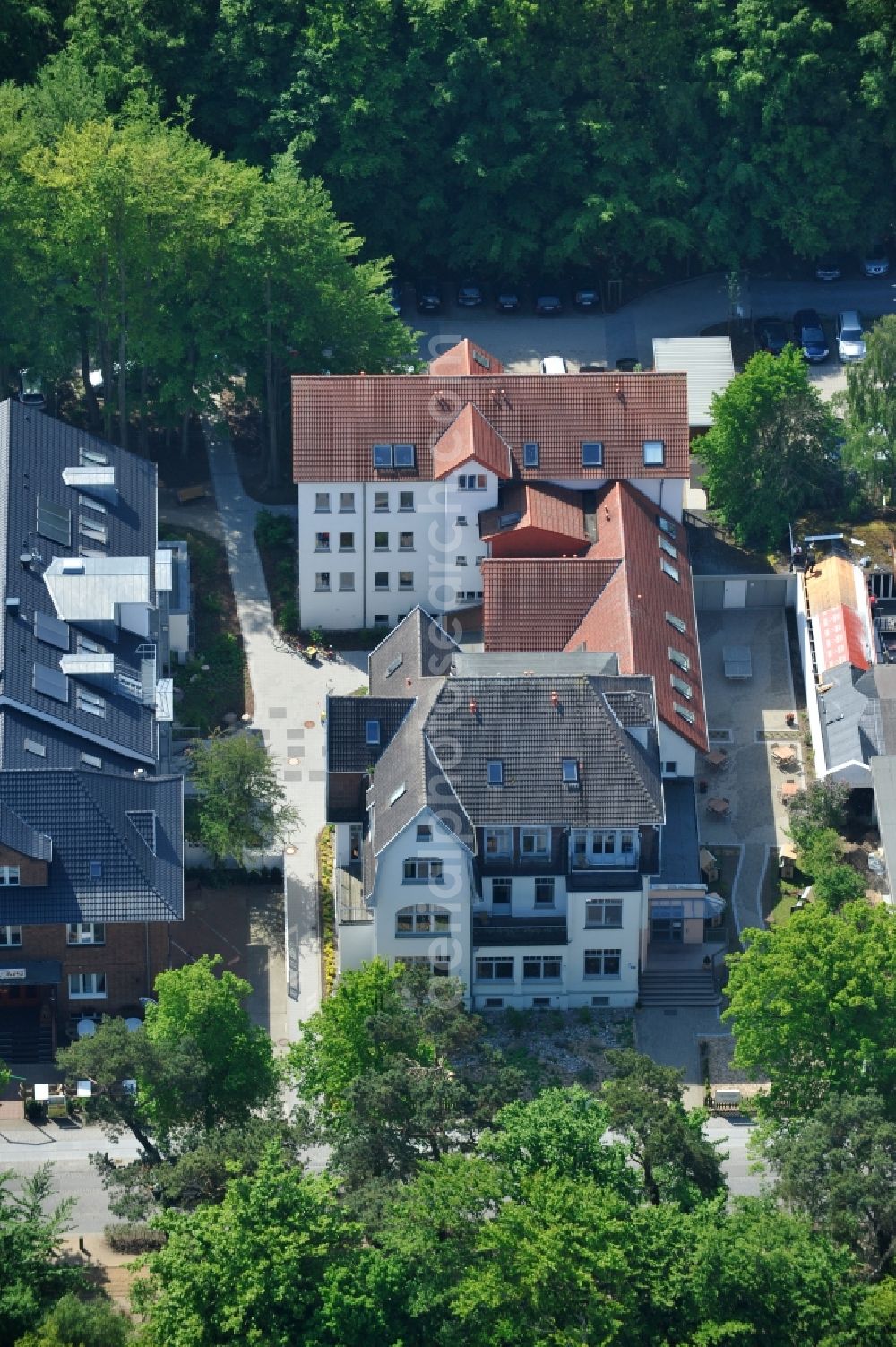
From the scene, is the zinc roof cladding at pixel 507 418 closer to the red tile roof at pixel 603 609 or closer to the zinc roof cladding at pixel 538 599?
the red tile roof at pixel 603 609

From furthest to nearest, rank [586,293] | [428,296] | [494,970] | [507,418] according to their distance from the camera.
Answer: [586,293]
[428,296]
[507,418]
[494,970]

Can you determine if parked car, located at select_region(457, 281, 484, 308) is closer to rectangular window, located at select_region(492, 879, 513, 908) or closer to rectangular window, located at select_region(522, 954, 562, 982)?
rectangular window, located at select_region(492, 879, 513, 908)

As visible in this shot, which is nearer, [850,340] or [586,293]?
[850,340]

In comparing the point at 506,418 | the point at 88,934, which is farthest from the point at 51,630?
the point at 506,418

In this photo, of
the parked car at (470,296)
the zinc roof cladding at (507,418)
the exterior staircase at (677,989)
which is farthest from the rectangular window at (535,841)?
the parked car at (470,296)

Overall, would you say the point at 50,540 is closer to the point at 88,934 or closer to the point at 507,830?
the point at 88,934

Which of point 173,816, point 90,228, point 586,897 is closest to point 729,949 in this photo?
point 586,897
